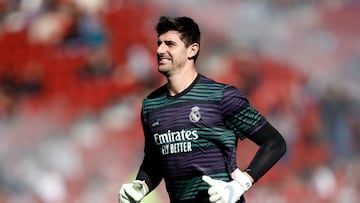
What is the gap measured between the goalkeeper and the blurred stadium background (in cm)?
240

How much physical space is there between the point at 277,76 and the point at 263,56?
178 millimetres

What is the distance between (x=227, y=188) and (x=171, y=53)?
55cm

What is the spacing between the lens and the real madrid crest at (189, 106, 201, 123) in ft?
9.67

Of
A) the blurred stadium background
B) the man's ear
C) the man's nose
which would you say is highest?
the man's nose

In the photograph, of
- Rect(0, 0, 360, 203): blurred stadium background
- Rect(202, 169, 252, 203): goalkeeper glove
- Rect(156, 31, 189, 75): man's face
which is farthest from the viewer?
Rect(0, 0, 360, 203): blurred stadium background

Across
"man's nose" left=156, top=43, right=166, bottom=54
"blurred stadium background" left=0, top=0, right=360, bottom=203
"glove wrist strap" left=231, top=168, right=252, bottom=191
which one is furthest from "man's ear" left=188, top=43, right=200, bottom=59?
"blurred stadium background" left=0, top=0, right=360, bottom=203

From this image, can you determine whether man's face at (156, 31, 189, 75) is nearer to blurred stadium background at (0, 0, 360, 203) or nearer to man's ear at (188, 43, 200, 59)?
man's ear at (188, 43, 200, 59)

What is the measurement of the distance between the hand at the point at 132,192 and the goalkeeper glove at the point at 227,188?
368mm

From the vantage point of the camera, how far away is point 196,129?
294 centimetres

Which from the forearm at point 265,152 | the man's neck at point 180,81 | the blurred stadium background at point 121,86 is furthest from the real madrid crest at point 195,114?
the blurred stadium background at point 121,86

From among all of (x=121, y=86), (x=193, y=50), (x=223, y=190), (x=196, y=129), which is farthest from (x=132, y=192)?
(x=121, y=86)

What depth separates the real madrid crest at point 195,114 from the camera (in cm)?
295

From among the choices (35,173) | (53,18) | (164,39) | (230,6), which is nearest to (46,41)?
(53,18)

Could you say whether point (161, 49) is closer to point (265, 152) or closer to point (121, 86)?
point (265, 152)
